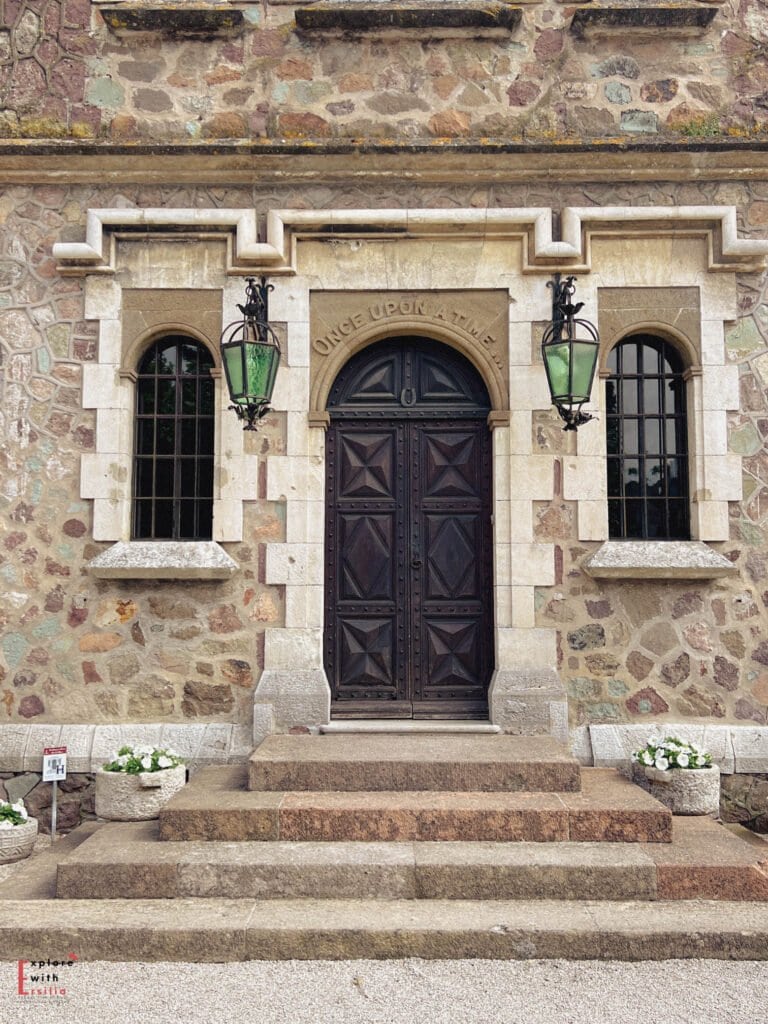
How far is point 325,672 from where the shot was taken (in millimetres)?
6875

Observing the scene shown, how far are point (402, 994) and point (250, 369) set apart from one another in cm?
404

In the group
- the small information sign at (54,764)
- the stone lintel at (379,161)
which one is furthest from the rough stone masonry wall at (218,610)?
the stone lintel at (379,161)

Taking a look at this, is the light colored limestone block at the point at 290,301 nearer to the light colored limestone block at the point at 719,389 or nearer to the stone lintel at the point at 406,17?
the stone lintel at the point at 406,17

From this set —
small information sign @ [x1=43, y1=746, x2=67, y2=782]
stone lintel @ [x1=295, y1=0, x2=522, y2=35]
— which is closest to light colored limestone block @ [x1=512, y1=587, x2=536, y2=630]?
small information sign @ [x1=43, y1=746, x2=67, y2=782]

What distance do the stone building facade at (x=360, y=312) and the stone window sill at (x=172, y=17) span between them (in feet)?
0.08

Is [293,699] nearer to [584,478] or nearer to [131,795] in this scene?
[131,795]

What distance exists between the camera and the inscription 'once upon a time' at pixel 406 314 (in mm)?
6891

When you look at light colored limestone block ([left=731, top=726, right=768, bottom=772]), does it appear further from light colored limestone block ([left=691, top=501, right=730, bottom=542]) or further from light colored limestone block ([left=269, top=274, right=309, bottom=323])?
light colored limestone block ([left=269, top=274, right=309, bottom=323])

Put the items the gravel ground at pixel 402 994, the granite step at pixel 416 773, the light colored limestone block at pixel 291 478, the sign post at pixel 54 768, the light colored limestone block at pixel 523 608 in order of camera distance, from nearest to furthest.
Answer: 1. the gravel ground at pixel 402 994
2. the granite step at pixel 416 773
3. the sign post at pixel 54 768
4. the light colored limestone block at pixel 523 608
5. the light colored limestone block at pixel 291 478

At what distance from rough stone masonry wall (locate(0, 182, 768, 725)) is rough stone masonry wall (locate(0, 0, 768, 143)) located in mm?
1288

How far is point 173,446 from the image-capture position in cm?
700

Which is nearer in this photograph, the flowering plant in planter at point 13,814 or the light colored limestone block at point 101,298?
the flowering plant in planter at point 13,814

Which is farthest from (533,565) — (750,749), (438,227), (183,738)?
(183,738)

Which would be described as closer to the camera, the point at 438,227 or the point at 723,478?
the point at 723,478
